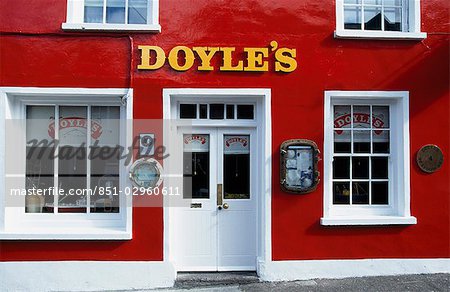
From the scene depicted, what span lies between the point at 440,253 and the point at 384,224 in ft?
3.33

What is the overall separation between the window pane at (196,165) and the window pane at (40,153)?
1.97 metres

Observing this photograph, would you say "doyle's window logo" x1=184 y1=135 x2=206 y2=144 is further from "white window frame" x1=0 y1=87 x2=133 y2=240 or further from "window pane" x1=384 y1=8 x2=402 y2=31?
"window pane" x1=384 y1=8 x2=402 y2=31

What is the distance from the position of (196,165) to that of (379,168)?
280 centimetres

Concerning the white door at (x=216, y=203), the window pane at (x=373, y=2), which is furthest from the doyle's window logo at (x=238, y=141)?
the window pane at (x=373, y=2)

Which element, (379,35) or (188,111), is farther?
(188,111)

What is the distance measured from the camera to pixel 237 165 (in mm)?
6344

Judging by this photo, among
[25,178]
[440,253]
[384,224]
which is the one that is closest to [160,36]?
[25,178]

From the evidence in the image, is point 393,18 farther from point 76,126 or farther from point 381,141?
point 76,126

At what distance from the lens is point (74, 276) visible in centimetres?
583

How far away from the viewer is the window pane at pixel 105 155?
6.16m

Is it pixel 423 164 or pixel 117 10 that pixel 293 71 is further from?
pixel 117 10

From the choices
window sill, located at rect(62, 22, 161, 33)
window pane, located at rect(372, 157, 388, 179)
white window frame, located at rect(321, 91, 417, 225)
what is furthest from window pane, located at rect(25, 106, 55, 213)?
window pane, located at rect(372, 157, 388, 179)

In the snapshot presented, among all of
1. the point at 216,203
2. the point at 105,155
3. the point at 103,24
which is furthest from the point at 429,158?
the point at 103,24

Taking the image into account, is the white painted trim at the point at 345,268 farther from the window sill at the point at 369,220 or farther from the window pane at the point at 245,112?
the window pane at the point at 245,112
